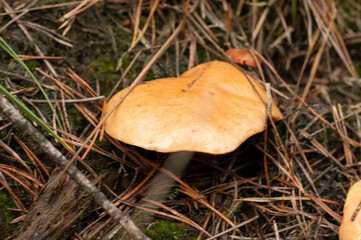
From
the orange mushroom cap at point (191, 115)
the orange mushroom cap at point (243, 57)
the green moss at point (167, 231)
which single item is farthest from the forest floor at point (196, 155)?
the orange mushroom cap at point (191, 115)

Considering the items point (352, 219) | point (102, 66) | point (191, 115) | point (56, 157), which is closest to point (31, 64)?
point (102, 66)

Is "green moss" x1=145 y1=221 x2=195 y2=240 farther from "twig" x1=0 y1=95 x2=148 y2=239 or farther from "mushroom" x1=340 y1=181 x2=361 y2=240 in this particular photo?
"mushroom" x1=340 y1=181 x2=361 y2=240

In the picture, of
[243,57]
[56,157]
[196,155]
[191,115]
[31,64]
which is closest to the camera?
[56,157]

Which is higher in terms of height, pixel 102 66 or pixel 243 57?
pixel 102 66

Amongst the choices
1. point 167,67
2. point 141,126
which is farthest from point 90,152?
point 167,67

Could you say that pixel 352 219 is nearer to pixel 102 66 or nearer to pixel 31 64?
pixel 102 66

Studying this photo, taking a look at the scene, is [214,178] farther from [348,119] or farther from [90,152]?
[348,119]

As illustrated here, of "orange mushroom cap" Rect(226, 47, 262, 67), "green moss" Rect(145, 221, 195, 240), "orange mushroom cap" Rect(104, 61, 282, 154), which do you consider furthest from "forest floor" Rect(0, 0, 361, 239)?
"orange mushroom cap" Rect(104, 61, 282, 154)
